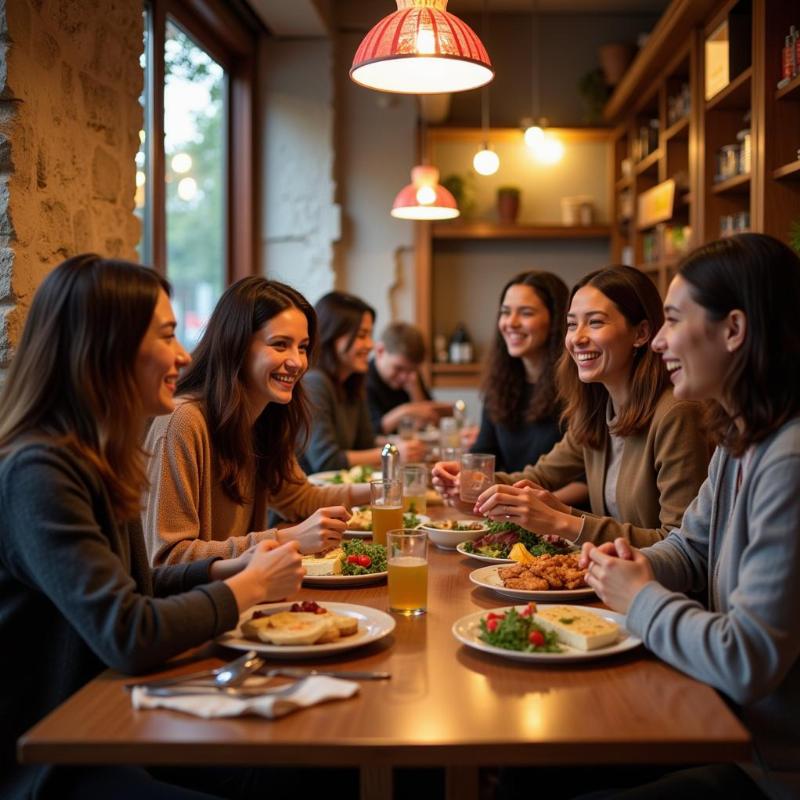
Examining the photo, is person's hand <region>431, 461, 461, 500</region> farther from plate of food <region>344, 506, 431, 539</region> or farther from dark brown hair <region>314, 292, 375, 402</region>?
dark brown hair <region>314, 292, 375, 402</region>

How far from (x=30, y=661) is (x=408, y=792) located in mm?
1131

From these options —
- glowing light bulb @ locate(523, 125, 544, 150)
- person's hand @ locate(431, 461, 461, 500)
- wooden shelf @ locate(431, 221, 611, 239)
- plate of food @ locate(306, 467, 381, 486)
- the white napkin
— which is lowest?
the white napkin

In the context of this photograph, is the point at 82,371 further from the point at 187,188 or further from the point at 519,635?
the point at 187,188

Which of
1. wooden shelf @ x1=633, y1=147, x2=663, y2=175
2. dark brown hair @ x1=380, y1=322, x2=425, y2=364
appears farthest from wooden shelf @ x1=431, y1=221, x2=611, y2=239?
dark brown hair @ x1=380, y1=322, x2=425, y2=364

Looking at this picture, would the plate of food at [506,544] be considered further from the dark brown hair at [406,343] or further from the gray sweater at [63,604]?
the dark brown hair at [406,343]

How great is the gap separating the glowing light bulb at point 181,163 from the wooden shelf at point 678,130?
8.14 ft

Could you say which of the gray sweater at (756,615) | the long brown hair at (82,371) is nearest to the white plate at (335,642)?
the long brown hair at (82,371)

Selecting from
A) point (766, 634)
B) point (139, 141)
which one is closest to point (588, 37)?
point (139, 141)

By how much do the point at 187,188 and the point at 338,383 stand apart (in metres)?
1.37

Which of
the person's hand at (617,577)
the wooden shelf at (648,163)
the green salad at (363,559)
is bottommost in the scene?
the green salad at (363,559)

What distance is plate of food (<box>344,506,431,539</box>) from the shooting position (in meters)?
2.36

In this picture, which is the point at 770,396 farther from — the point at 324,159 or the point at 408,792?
the point at 324,159

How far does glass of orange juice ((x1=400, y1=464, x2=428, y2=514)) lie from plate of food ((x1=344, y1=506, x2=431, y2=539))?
0.06 meters

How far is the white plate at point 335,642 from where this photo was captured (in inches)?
55.5
